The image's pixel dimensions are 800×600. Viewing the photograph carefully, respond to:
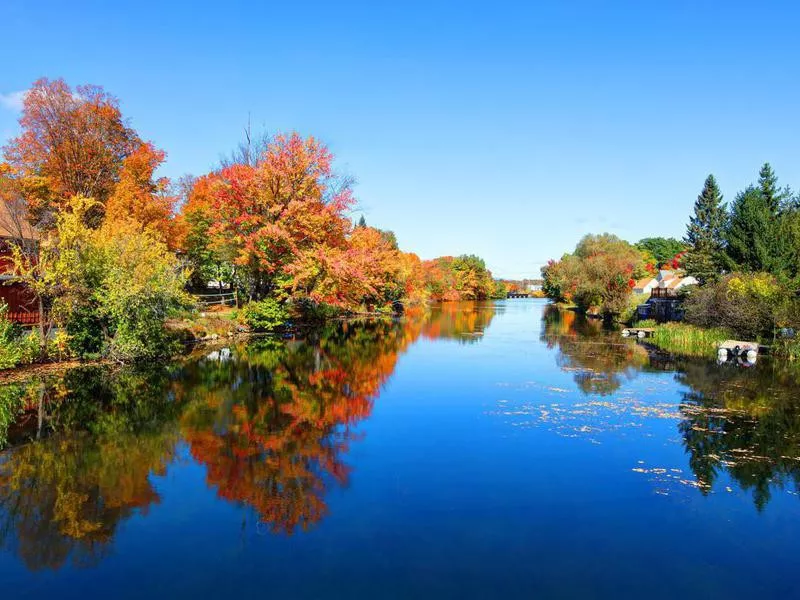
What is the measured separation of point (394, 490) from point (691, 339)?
28340mm

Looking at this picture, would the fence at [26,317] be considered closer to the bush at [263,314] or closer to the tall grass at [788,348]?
the bush at [263,314]

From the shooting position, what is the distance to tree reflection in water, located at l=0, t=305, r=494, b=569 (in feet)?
26.8

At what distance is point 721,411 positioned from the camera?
15.3 meters

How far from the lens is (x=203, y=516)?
830cm

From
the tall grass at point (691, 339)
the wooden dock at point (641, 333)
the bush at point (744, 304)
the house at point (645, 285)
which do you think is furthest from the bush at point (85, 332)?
the house at point (645, 285)

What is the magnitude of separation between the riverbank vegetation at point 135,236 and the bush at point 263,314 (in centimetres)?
7

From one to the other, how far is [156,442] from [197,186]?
4204 centimetres

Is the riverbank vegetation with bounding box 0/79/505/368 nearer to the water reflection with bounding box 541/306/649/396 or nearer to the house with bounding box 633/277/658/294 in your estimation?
the water reflection with bounding box 541/306/649/396

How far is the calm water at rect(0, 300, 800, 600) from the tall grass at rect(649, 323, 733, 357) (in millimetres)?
11161

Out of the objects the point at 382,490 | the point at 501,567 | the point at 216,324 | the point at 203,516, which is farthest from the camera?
the point at 216,324

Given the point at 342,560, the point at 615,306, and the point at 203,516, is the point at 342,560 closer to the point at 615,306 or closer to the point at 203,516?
the point at 203,516

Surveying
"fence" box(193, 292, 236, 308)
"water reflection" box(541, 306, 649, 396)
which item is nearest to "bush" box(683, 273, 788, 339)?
"water reflection" box(541, 306, 649, 396)

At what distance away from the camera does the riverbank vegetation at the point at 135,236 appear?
1958 cm

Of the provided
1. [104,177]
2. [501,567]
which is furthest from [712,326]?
[104,177]
